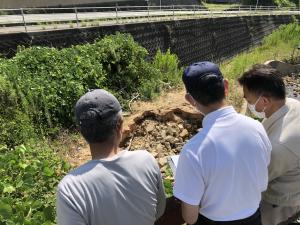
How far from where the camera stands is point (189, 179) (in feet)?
7.57

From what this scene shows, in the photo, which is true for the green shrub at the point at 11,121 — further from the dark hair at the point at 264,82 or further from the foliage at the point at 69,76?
the dark hair at the point at 264,82

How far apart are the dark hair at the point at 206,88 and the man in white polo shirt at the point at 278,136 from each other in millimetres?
653

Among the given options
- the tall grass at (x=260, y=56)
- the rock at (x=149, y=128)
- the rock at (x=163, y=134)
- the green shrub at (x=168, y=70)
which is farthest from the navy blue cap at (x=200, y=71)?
the green shrub at (x=168, y=70)

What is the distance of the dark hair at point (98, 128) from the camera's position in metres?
2.08

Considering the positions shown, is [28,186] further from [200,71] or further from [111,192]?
[200,71]

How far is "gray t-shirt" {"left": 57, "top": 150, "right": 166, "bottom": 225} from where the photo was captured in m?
2.01

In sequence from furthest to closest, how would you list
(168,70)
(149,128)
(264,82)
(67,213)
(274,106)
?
(168,70) < (149,128) < (274,106) < (264,82) < (67,213)

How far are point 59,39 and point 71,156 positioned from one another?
567cm

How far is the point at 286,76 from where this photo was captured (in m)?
14.3

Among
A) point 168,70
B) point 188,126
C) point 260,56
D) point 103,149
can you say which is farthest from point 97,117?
point 260,56

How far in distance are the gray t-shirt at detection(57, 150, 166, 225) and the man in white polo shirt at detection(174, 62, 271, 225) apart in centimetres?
23

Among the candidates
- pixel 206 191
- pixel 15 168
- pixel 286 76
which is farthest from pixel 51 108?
pixel 286 76

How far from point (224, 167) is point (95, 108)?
79 centimetres

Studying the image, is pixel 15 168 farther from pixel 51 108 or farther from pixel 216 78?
pixel 51 108
